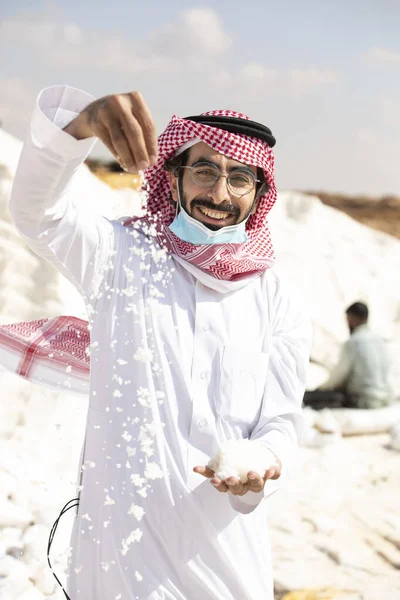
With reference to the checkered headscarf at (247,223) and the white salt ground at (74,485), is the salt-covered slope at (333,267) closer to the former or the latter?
the white salt ground at (74,485)

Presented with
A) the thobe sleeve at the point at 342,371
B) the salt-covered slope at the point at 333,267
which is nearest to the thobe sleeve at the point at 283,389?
the thobe sleeve at the point at 342,371

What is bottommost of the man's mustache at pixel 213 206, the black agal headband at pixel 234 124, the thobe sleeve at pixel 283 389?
the thobe sleeve at pixel 283 389

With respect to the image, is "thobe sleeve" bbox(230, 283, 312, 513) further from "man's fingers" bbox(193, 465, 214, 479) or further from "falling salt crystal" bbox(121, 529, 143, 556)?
"falling salt crystal" bbox(121, 529, 143, 556)

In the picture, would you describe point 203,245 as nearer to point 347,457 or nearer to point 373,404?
point 347,457

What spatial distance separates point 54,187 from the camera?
5.51ft

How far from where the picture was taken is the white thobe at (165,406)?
183 cm

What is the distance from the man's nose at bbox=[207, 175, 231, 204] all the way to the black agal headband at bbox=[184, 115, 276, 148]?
157 millimetres

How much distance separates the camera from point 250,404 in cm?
195

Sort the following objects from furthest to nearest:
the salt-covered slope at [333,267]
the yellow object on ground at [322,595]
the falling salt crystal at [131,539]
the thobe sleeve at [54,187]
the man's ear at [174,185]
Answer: the salt-covered slope at [333,267] < the yellow object on ground at [322,595] < the man's ear at [174,185] < the falling salt crystal at [131,539] < the thobe sleeve at [54,187]

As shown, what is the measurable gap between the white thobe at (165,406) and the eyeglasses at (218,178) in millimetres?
210

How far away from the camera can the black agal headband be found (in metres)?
2.09

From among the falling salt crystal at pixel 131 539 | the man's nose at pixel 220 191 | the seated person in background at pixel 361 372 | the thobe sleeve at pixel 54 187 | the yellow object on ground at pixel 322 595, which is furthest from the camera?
the seated person in background at pixel 361 372

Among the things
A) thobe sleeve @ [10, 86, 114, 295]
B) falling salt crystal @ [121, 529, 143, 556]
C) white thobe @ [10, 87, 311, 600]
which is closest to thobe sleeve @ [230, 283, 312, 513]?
white thobe @ [10, 87, 311, 600]

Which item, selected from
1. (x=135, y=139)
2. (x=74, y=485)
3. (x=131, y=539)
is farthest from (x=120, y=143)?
(x=74, y=485)
